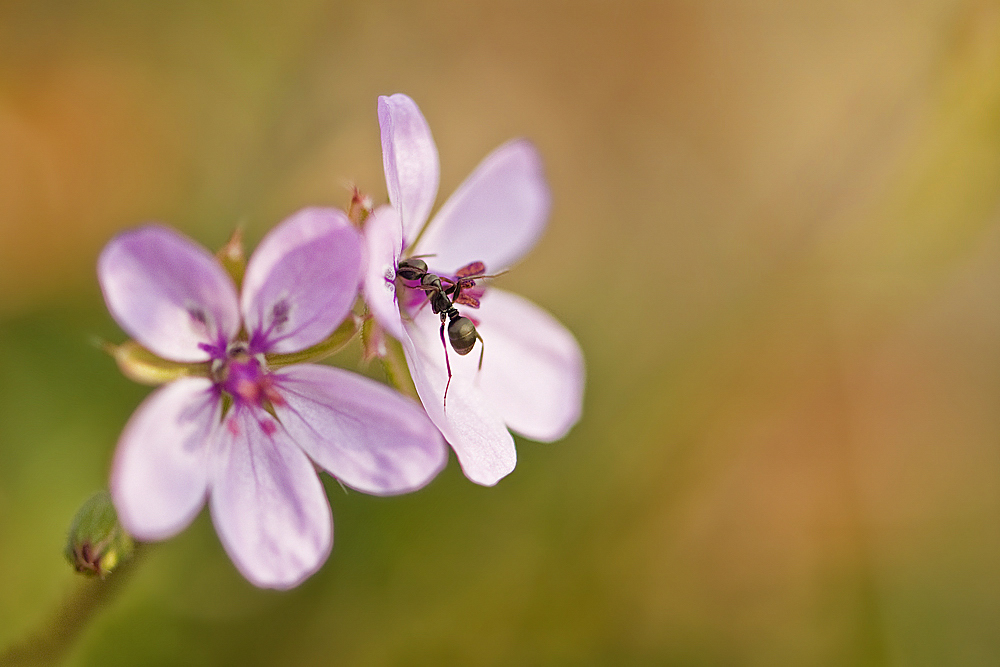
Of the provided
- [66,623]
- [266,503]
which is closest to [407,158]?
[266,503]

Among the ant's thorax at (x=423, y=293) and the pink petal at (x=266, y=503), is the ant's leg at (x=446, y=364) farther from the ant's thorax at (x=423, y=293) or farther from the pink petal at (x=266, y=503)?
the pink petal at (x=266, y=503)

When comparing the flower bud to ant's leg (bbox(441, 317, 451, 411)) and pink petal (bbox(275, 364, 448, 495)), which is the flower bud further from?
ant's leg (bbox(441, 317, 451, 411))

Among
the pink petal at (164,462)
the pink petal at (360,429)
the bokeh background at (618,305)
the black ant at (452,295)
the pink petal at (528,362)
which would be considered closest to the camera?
the pink petal at (164,462)

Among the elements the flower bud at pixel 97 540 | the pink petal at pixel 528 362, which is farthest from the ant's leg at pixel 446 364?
the flower bud at pixel 97 540

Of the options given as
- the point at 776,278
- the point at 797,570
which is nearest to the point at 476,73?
the point at 776,278

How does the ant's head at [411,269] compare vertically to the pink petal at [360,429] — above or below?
above

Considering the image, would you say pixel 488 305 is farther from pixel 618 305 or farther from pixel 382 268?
pixel 618 305
